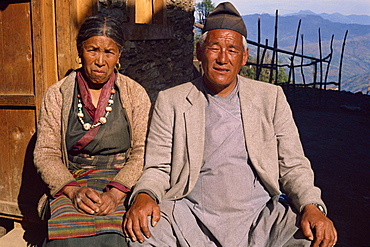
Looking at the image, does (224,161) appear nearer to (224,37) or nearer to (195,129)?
(195,129)

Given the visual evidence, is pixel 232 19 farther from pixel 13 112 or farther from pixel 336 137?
pixel 336 137

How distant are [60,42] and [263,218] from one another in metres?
1.98

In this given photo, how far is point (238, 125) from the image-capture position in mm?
2426

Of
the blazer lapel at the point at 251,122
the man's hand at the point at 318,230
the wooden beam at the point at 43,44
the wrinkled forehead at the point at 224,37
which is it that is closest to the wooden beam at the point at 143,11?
the wooden beam at the point at 43,44

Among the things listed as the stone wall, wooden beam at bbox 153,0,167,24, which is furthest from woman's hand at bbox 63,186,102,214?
wooden beam at bbox 153,0,167,24

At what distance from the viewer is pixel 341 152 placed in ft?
24.1

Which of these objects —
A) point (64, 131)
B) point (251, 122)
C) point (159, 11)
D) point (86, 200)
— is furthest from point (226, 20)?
point (159, 11)

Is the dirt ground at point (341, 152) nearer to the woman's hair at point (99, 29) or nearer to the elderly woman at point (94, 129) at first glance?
the elderly woman at point (94, 129)

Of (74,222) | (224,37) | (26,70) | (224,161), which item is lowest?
(74,222)

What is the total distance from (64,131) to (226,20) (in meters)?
1.18

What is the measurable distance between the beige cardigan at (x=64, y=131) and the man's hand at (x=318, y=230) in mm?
1023

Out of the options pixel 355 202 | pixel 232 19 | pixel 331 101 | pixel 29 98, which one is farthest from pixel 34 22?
pixel 331 101

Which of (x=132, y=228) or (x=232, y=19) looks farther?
(x=232, y=19)

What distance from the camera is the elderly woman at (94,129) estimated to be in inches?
96.0
